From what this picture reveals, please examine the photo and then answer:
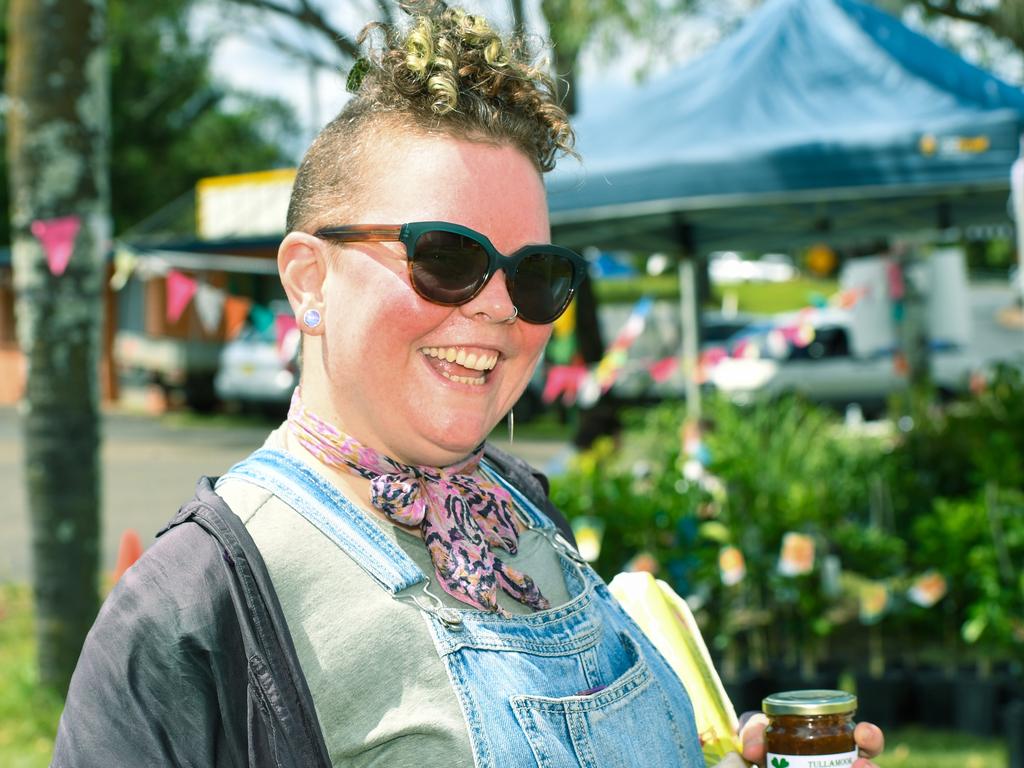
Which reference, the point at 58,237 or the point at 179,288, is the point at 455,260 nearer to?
the point at 58,237

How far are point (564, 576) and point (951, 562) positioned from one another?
12.2ft

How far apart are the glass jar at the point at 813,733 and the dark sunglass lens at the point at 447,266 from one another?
0.65 meters

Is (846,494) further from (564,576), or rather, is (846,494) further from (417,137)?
(417,137)

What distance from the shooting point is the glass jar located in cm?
145

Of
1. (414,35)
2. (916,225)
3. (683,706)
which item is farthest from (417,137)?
(916,225)

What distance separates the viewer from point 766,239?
8.30 metres

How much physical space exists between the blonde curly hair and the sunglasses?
59 millimetres

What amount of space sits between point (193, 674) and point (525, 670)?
373 mm

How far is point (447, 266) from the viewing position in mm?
1319

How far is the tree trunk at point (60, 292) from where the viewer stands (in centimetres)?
454

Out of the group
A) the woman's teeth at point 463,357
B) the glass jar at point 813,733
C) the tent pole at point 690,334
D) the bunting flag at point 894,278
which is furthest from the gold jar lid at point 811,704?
the bunting flag at point 894,278

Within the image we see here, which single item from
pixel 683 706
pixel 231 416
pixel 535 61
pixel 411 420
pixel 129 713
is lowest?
pixel 231 416

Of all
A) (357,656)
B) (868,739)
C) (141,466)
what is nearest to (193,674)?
(357,656)

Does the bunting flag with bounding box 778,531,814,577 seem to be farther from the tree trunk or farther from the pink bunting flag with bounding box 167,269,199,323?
the pink bunting flag with bounding box 167,269,199,323
